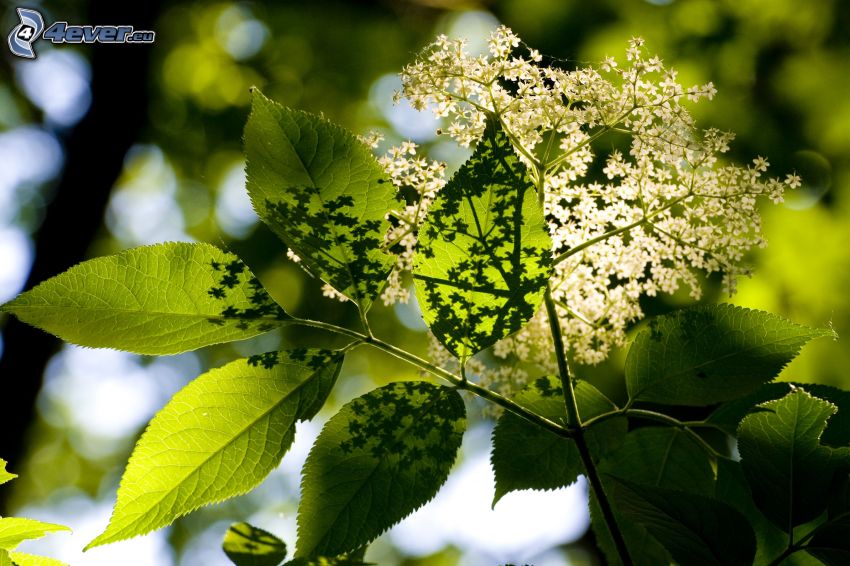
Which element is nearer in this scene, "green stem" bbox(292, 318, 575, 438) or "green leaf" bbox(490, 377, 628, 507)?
"green stem" bbox(292, 318, 575, 438)

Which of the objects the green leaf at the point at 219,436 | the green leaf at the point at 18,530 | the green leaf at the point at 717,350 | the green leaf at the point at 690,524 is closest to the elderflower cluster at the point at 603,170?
the green leaf at the point at 717,350

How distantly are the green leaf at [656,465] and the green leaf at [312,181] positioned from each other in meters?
0.57

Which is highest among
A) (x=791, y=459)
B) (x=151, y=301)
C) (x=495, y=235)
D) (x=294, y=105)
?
(x=294, y=105)

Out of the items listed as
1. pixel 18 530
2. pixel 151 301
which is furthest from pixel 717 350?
pixel 18 530

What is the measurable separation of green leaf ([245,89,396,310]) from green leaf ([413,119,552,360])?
113mm

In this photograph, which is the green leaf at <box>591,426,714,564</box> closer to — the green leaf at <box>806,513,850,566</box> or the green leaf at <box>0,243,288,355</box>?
the green leaf at <box>806,513,850,566</box>

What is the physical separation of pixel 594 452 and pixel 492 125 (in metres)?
0.60

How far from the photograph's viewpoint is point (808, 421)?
946 millimetres

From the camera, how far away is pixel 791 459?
0.95 meters

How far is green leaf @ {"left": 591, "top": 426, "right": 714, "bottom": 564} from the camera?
123 cm

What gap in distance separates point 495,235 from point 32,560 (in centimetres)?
73

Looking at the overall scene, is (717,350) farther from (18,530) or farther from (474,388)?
(18,530)

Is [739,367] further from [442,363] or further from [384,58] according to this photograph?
[384,58]

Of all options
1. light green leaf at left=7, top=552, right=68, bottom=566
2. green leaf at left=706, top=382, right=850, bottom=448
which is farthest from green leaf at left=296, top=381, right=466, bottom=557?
green leaf at left=706, top=382, right=850, bottom=448
